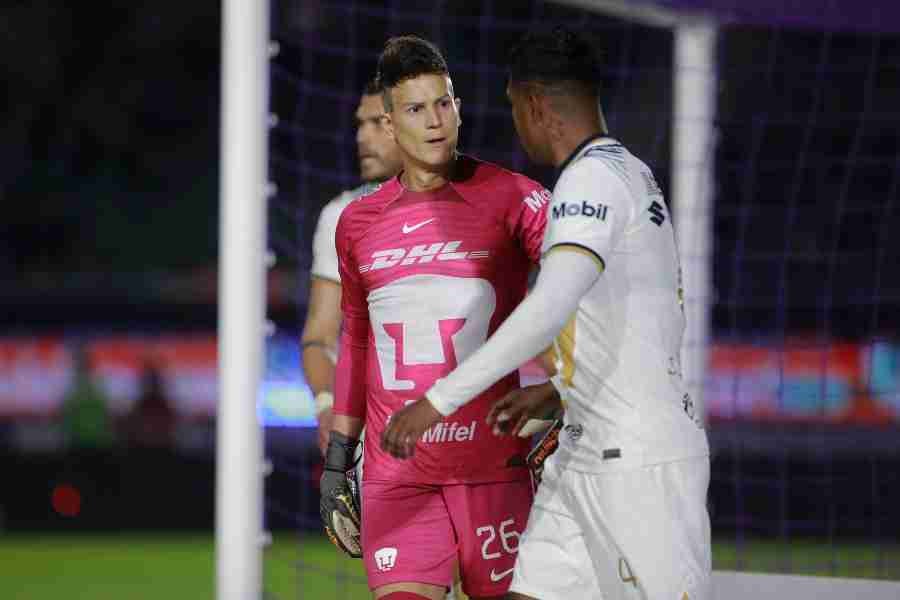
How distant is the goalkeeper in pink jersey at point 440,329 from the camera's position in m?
3.83

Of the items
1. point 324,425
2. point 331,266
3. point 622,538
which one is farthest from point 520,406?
point 331,266

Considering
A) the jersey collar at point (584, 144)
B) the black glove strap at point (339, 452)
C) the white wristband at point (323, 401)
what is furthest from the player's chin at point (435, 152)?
the white wristband at point (323, 401)

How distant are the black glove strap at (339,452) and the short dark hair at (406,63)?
91cm

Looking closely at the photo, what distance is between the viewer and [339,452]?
159 inches

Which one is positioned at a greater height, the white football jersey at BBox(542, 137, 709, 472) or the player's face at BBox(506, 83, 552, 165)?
the player's face at BBox(506, 83, 552, 165)

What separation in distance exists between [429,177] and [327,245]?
130 cm

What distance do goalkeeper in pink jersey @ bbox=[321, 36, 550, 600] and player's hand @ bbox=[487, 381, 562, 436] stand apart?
0.97 ft

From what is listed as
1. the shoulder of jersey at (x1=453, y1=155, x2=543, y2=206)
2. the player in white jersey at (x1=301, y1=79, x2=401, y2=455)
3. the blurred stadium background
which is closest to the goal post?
the player in white jersey at (x1=301, y1=79, x2=401, y2=455)

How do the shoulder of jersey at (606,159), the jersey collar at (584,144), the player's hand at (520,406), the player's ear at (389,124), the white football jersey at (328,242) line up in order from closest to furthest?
the shoulder of jersey at (606,159), the jersey collar at (584,144), the player's hand at (520,406), the player's ear at (389,124), the white football jersey at (328,242)

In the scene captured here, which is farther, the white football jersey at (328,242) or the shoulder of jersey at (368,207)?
the white football jersey at (328,242)

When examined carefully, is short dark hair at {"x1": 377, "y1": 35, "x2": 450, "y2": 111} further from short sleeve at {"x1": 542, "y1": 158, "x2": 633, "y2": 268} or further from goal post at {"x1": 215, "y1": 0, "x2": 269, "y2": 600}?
goal post at {"x1": 215, "y1": 0, "x2": 269, "y2": 600}

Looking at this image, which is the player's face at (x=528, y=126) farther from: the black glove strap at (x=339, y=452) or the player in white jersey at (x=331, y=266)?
the player in white jersey at (x=331, y=266)

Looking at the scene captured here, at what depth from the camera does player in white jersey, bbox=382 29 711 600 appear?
10.7 feet

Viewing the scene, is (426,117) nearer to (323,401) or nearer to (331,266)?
(331,266)
